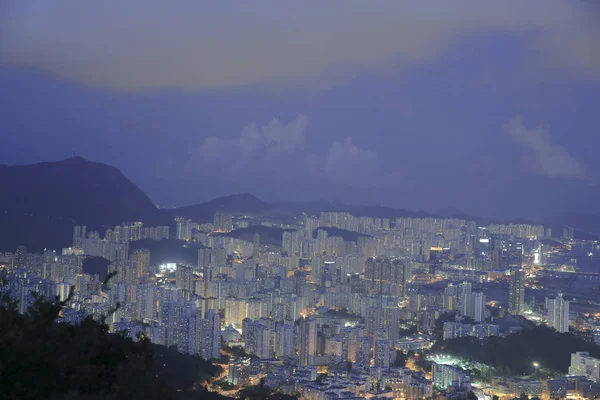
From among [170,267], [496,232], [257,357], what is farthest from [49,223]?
[496,232]

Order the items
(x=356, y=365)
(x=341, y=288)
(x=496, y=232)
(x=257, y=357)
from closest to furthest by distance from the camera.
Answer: (x=356, y=365), (x=257, y=357), (x=341, y=288), (x=496, y=232)

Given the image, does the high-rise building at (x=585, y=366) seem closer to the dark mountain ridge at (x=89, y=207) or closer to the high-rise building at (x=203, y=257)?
the dark mountain ridge at (x=89, y=207)

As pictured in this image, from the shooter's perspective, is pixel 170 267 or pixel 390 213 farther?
pixel 390 213

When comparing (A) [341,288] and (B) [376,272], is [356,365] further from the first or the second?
(B) [376,272]

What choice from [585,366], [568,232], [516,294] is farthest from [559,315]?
[568,232]

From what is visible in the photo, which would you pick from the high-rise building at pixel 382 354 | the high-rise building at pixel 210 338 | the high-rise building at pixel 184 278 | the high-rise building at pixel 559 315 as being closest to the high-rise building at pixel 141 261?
the high-rise building at pixel 184 278

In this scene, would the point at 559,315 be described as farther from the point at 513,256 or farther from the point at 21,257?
the point at 21,257
